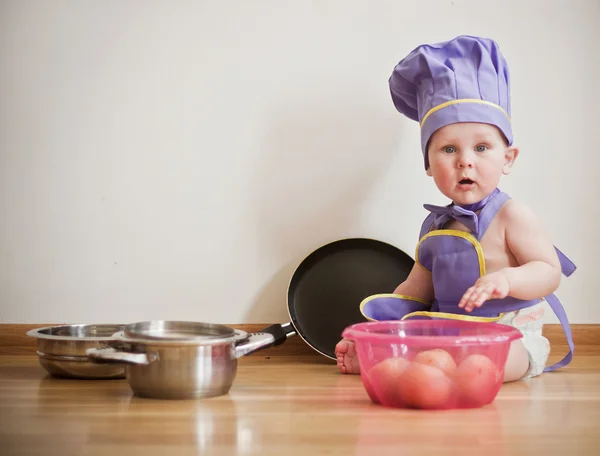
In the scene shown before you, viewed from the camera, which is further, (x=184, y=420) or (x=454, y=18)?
(x=454, y=18)

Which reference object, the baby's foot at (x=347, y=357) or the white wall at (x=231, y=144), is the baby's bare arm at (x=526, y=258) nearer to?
the baby's foot at (x=347, y=357)

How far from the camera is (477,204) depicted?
135cm

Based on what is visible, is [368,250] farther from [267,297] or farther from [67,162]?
[67,162]

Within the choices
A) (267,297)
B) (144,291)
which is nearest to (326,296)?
(267,297)

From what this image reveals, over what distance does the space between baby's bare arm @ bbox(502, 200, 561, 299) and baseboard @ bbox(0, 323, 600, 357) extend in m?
0.47

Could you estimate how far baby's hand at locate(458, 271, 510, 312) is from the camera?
1.11 m

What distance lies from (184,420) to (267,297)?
750 mm

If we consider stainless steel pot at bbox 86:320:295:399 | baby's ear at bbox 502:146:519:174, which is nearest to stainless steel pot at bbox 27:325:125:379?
stainless steel pot at bbox 86:320:295:399

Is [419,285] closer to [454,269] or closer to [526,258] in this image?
[454,269]

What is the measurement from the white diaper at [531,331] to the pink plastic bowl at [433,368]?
0.26 metres

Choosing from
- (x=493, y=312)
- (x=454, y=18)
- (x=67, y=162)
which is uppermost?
(x=454, y=18)

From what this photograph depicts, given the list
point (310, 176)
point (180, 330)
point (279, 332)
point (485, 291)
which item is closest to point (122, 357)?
point (180, 330)

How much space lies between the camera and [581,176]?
171 cm

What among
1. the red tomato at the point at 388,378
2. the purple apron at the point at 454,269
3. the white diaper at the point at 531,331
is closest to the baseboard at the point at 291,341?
the purple apron at the point at 454,269
